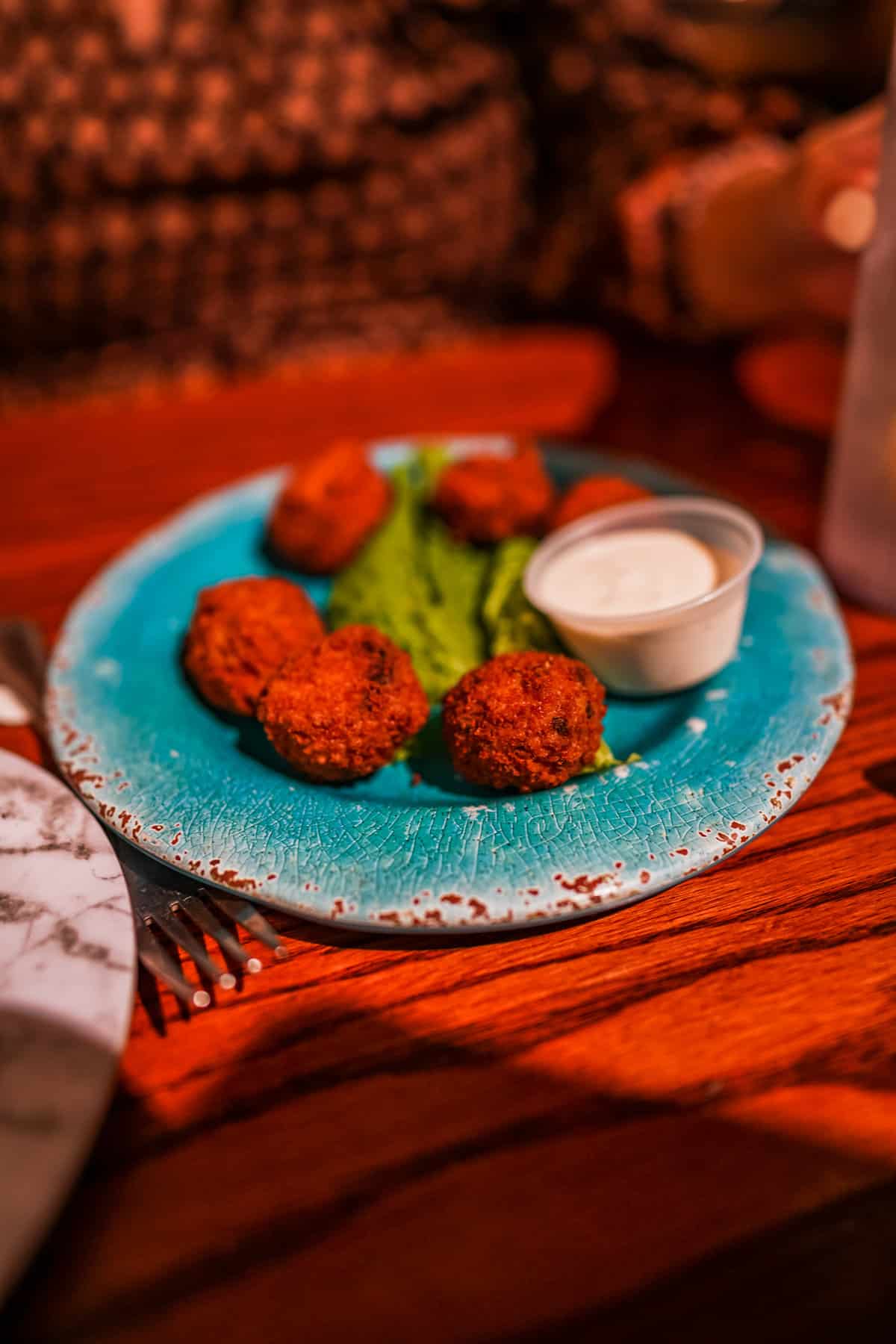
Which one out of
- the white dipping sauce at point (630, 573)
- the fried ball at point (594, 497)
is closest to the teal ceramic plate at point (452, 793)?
the white dipping sauce at point (630, 573)

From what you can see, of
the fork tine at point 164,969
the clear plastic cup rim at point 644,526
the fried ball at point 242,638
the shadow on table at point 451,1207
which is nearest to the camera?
the shadow on table at point 451,1207

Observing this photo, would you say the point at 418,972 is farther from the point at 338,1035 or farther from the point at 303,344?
the point at 303,344

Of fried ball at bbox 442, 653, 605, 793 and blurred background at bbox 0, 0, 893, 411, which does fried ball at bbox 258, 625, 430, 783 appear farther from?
blurred background at bbox 0, 0, 893, 411

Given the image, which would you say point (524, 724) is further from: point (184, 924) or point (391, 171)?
point (391, 171)

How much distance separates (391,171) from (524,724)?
263 centimetres

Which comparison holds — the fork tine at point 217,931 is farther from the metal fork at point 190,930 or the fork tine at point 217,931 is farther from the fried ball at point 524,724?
the fried ball at point 524,724

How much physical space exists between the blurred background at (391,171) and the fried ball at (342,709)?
1.77m

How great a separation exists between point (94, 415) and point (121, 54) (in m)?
1.12

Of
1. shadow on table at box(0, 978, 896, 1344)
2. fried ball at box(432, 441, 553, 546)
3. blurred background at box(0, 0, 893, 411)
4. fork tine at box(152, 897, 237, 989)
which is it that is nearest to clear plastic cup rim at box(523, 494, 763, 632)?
fried ball at box(432, 441, 553, 546)

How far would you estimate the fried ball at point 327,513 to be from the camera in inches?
75.6

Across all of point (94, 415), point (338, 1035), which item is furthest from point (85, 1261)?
point (94, 415)

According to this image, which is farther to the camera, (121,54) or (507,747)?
(121,54)

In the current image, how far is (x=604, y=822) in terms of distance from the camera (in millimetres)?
1226

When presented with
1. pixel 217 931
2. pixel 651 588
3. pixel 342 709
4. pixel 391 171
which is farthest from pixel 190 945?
pixel 391 171
